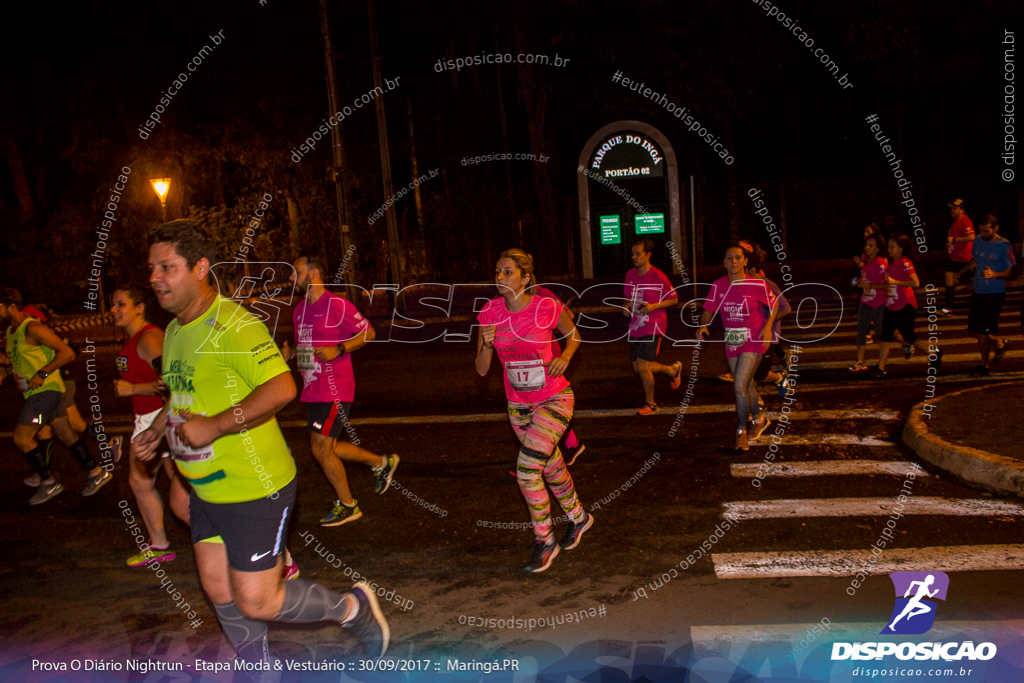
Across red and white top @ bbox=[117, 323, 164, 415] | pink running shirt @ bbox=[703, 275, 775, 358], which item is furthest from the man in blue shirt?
red and white top @ bbox=[117, 323, 164, 415]

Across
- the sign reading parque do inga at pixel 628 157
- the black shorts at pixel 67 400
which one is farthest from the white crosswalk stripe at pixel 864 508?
the sign reading parque do inga at pixel 628 157

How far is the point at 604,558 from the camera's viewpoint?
219 inches

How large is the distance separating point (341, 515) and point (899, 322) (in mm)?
7889

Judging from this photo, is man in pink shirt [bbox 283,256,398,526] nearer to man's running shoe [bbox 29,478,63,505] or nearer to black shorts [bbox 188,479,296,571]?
black shorts [bbox 188,479,296,571]

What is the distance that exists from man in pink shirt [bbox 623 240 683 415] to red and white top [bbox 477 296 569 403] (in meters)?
4.05

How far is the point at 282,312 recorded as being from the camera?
75.1 ft

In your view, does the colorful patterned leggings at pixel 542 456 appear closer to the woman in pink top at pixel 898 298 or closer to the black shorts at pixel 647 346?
the black shorts at pixel 647 346

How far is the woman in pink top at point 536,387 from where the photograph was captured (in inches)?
216

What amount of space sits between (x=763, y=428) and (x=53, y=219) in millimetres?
23338

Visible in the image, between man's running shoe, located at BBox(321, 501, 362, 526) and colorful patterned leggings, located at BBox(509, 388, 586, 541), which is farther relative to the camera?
man's running shoe, located at BBox(321, 501, 362, 526)

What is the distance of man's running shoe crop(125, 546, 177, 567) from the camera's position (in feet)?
19.1

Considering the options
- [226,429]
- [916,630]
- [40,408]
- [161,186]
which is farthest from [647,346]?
[161,186]

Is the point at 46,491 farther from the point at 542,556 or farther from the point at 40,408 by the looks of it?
the point at 542,556

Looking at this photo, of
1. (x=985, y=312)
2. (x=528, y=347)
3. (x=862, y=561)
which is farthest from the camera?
(x=985, y=312)
